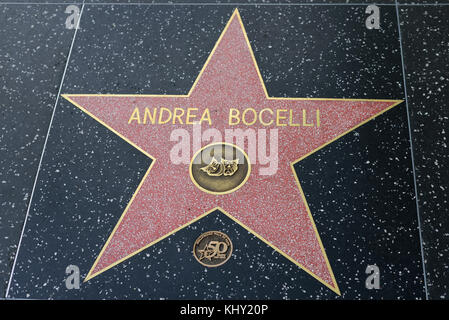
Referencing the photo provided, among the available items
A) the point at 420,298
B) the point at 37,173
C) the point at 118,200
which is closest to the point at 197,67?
the point at 118,200

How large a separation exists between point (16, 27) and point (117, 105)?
22.2 inches

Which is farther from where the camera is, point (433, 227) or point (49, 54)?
point (49, 54)

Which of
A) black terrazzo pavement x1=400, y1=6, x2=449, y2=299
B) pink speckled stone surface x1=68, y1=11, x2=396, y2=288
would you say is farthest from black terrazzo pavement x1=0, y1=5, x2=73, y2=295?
black terrazzo pavement x1=400, y1=6, x2=449, y2=299

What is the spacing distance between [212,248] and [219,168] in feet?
0.83

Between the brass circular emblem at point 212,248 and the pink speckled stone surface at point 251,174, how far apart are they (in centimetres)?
7

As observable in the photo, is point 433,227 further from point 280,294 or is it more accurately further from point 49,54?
point 49,54

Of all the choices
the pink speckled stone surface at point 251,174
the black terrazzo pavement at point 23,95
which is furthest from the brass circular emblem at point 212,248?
the black terrazzo pavement at point 23,95

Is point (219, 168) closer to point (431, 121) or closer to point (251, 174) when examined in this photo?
point (251, 174)

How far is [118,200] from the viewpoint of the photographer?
134 cm

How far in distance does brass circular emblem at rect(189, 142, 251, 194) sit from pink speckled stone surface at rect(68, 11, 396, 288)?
21mm

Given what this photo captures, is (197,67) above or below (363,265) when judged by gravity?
above

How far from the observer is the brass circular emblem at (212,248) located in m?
1.27

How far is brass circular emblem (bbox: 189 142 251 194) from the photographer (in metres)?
1.35

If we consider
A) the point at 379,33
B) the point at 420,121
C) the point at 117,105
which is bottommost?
the point at 420,121
